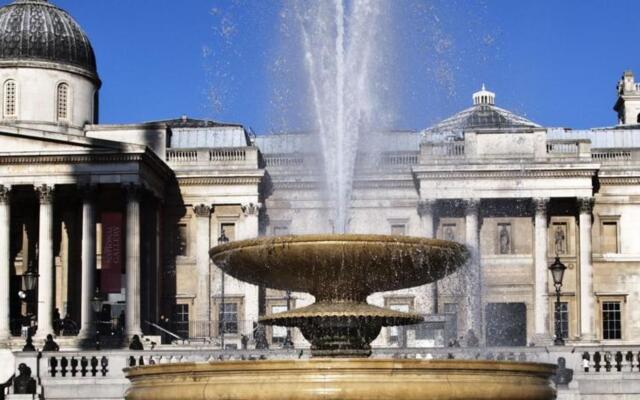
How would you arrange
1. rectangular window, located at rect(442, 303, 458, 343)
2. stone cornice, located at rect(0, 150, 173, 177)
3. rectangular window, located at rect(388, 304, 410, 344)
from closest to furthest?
1. rectangular window, located at rect(388, 304, 410, 344)
2. rectangular window, located at rect(442, 303, 458, 343)
3. stone cornice, located at rect(0, 150, 173, 177)

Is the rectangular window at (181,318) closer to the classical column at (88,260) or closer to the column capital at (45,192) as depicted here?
the classical column at (88,260)

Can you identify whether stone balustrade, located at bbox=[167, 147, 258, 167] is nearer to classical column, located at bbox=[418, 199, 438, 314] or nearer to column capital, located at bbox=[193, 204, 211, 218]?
column capital, located at bbox=[193, 204, 211, 218]

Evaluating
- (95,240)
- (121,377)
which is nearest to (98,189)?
(95,240)

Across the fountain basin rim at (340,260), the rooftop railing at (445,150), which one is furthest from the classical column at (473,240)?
the fountain basin rim at (340,260)

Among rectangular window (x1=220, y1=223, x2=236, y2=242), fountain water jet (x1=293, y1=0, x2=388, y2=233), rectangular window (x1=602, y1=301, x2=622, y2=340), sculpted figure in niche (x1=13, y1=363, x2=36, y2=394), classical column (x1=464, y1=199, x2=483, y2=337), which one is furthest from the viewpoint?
rectangular window (x1=220, y1=223, x2=236, y2=242)

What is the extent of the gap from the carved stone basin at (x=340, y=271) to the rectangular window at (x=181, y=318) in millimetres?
41066

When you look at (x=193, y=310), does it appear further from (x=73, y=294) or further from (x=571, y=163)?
(x=571, y=163)

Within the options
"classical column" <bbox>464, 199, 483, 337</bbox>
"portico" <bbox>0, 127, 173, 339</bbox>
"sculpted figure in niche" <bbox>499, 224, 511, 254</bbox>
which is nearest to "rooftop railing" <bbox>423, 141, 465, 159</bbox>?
"classical column" <bbox>464, 199, 483, 337</bbox>

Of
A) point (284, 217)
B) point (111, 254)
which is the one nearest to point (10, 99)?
point (111, 254)

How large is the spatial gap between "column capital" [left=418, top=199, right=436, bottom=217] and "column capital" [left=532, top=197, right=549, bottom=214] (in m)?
4.26

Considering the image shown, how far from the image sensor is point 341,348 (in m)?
21.5

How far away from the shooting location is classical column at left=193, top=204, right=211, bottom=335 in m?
62.2

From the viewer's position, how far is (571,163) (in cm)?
6103

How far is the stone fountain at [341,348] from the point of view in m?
17.2
